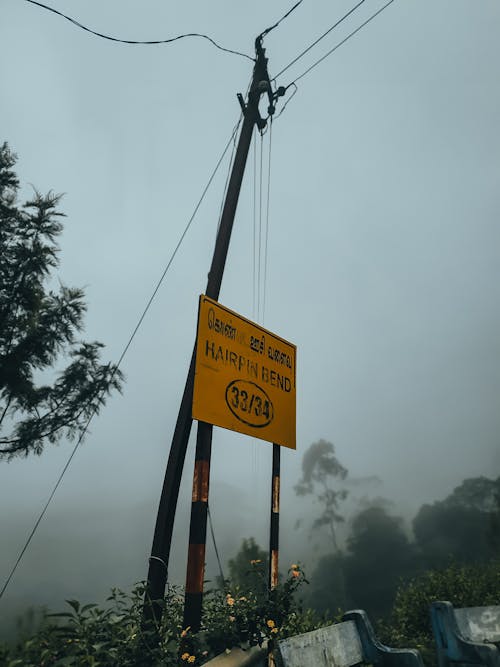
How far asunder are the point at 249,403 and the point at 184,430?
0.97m

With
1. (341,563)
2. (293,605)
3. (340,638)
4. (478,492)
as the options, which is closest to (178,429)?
(293,605)

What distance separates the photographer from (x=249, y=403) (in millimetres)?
4988

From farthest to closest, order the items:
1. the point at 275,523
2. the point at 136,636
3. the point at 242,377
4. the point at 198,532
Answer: the point at 242,377
the point at 275,523
the point at 198,532
the point at 136,636

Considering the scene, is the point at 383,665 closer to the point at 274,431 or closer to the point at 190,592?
the point at 190,592

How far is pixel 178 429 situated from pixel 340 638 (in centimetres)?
289

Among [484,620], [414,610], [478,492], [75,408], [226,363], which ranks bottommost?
[414,610]

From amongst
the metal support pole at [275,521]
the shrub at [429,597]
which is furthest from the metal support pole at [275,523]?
the shrub at [429,597]

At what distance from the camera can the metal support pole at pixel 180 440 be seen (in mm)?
4676

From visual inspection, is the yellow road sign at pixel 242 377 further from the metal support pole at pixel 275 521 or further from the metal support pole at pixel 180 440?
the metal support pole at pixel 180 440

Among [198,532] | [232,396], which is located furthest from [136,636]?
[232,396]

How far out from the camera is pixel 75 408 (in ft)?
30.8

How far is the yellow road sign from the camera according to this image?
4570mm

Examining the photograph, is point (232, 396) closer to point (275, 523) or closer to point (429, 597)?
point (275, 523)

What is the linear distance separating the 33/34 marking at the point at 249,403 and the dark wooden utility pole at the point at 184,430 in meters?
0.43
